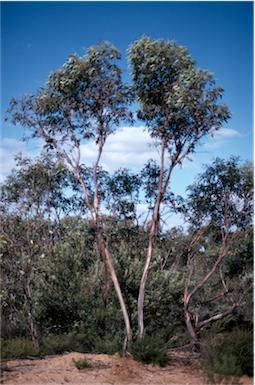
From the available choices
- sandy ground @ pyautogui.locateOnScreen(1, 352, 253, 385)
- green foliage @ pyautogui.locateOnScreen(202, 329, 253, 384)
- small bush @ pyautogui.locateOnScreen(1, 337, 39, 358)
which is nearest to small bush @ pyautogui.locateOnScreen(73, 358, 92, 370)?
sandy ground @ pyautogui.locateOnScreen(1, 352, 253, 385)

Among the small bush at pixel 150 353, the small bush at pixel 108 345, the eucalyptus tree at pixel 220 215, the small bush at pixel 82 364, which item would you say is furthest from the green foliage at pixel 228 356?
the eucalyptus tree at pixel 220 215

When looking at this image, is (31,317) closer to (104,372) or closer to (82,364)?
(82,364)

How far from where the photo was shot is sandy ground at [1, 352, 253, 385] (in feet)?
19.7

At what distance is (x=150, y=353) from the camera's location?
700 centimetres

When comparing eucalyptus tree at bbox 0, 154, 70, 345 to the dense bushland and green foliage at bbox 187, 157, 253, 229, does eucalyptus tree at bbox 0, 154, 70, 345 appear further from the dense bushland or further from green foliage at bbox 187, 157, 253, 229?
green foliage at bbox 187, 157, 253, 229

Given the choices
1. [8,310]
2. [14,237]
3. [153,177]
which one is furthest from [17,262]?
[153,177]

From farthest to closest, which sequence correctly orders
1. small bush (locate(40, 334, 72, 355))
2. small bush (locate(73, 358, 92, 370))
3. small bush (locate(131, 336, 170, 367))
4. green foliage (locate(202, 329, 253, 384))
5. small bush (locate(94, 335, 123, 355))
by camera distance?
small bush (locate(40, 334, 72, 355)) → small bush (locate(94, 335, 123, 355)) → small bush (locate(131, 336, 170, 367)) → small bush (locate(73, 358, 92, 370)) → green foliage (locate(202, 329, 253, 384))

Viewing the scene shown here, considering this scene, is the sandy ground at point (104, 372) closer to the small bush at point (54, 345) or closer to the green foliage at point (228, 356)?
the green foliage at point (228, 356)

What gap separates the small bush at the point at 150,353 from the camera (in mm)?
6938

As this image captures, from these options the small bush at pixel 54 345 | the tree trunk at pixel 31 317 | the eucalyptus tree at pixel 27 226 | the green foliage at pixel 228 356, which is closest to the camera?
the green foliage at pixel 228 356

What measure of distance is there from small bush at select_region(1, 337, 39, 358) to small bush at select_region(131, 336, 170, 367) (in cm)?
159

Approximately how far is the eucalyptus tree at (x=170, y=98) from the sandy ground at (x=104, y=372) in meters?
1.18

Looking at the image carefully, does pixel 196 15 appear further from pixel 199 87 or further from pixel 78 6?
pixel 78 6

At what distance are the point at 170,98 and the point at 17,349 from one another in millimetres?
4670
